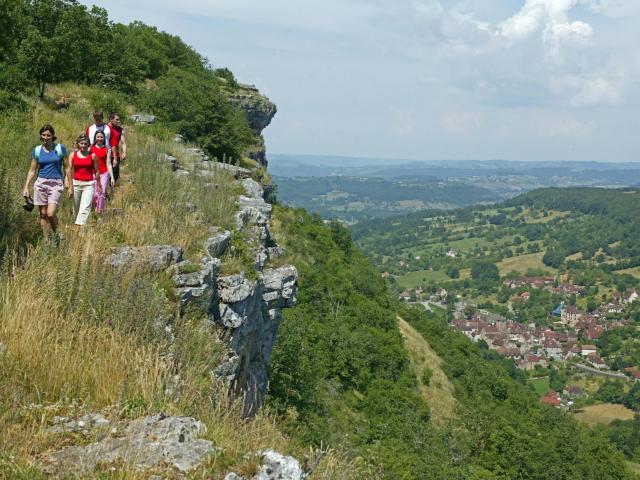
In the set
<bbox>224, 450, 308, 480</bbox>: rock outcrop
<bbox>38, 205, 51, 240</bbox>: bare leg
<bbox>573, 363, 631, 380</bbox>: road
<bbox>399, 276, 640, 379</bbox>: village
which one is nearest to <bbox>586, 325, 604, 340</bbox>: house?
<bbox>399, 276, 640, 379</bbox>: village

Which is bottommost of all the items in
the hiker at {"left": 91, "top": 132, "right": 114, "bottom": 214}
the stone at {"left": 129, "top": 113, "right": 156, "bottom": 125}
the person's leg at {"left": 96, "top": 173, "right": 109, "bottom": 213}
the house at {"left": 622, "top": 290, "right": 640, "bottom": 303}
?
the house at {"left": 622, "top": 290, "right": 640, "bottom": 303}

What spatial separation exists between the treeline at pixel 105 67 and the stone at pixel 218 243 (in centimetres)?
638

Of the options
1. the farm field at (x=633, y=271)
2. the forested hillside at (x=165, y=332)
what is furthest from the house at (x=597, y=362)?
the forested hillside at (x=165, y=332)

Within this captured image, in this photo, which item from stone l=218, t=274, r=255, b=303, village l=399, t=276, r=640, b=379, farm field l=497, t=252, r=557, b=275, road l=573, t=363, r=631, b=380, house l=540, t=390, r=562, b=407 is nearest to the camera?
stone l=218, t=274, r=255, b=303

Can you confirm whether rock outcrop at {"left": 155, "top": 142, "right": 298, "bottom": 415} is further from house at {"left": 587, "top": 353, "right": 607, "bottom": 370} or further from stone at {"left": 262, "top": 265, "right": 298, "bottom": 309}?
house at {"left": 587, "top": 353, "right": 607, "bottom": 370}

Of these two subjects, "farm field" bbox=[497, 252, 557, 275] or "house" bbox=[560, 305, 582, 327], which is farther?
"farm field" bbox=[497, 252, 557, 275]

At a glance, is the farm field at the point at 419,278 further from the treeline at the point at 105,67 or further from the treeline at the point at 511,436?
the treeline at the point at 105,67

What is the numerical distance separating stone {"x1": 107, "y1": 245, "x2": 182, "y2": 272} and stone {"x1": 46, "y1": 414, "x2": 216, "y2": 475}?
2.71m

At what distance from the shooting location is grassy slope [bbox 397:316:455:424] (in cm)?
3066

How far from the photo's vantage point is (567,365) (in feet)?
324

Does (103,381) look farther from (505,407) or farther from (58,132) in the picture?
(505,407)

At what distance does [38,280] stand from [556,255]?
18475cm

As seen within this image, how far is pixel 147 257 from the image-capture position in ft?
20.6

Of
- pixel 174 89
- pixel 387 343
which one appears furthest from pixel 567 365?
pixel 174 89
